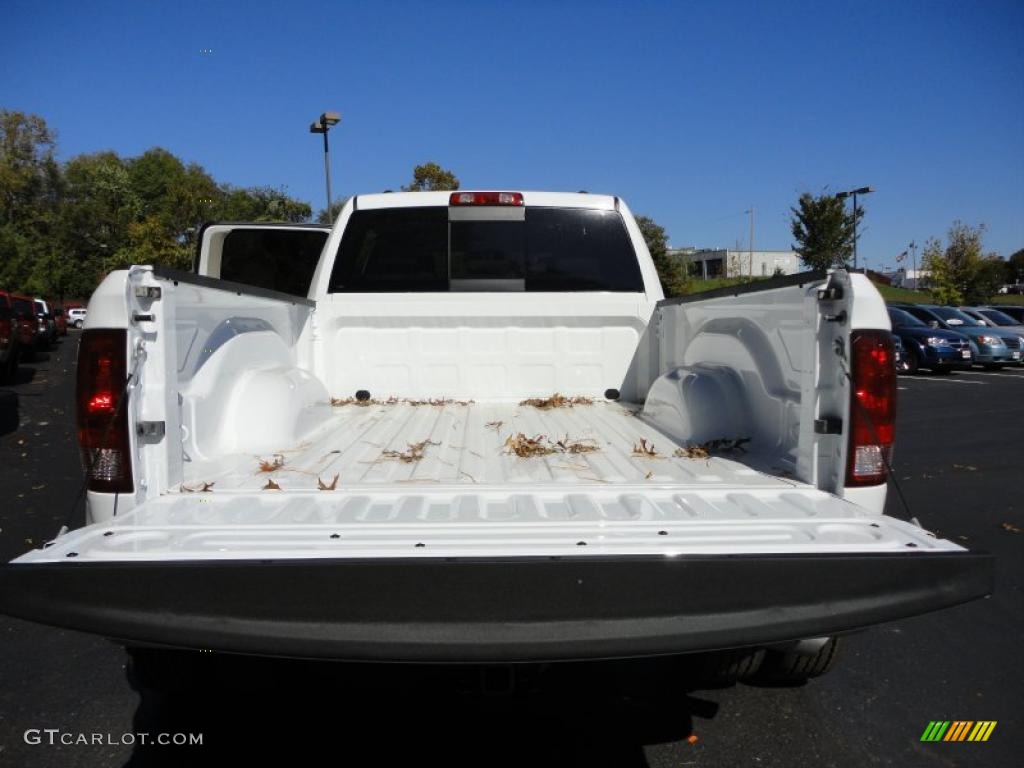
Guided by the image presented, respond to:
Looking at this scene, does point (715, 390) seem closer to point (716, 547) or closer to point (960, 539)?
point (716, 547)

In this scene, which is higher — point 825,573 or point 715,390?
point 715,390

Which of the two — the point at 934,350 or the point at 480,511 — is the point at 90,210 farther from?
the point at 480,511

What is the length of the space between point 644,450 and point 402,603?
164 centimetres

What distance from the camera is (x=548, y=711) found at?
3.27 meters

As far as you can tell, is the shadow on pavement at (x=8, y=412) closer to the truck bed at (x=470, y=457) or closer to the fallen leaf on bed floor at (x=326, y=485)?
the truck bed at (x=470, y=457)

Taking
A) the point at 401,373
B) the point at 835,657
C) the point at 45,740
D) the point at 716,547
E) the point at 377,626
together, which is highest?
the point at 401,373

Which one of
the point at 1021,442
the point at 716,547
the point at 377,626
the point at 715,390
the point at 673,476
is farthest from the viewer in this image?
the point at 1021,442

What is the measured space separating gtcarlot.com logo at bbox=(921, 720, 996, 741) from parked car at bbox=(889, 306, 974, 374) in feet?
60.7

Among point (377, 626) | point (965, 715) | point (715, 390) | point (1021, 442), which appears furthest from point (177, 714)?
point (1021, 442)

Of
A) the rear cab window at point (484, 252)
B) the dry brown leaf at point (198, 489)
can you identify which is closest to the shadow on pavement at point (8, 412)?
the rear cab window at point (484, 252)

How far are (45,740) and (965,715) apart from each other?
385 cm

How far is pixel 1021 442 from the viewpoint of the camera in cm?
988

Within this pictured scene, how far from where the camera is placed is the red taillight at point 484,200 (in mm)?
4734

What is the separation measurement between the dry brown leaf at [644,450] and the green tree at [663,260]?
35077mm
